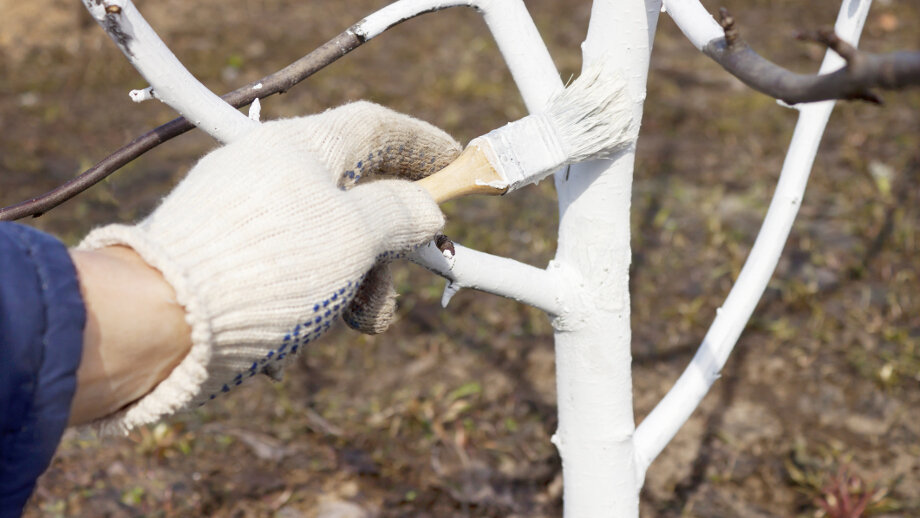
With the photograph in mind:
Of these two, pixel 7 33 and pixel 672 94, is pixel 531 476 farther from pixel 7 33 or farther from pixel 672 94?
pixel 7 33

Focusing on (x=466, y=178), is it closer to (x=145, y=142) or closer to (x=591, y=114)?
(x=591, y=114)

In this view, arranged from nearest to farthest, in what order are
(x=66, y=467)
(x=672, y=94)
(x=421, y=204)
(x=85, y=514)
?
1. (x=421, y=204)
2. (x=85, y=514)
3. (x=66, y=467)
4. (x=672, y=94)

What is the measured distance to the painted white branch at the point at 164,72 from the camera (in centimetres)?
111

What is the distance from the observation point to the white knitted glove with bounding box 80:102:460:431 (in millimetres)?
992

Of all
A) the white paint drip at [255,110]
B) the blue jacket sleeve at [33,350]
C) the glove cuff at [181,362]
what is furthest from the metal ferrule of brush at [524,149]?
the blue jacket sleeve at [33,350]

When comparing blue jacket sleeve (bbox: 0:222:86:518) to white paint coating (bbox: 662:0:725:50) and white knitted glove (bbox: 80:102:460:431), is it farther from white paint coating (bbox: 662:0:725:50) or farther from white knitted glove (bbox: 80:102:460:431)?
white paint coating (bbox: 662:0:725:50)

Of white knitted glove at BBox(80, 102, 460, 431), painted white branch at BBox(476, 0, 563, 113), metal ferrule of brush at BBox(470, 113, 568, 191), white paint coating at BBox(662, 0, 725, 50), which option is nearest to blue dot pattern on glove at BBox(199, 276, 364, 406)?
white knitted glove at BBox(80, 102, 460, 431)

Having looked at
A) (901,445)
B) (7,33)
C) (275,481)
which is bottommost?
(901,445)

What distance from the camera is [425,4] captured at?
1386 millimetres

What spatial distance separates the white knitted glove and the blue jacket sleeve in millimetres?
114

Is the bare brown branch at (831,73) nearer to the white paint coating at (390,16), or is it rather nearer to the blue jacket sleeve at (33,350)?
the white paint coating at (390,16)

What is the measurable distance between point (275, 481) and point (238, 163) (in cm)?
152

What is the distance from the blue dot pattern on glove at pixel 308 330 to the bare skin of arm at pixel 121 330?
0.33ft

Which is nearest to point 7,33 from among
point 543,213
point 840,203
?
point 543,213
